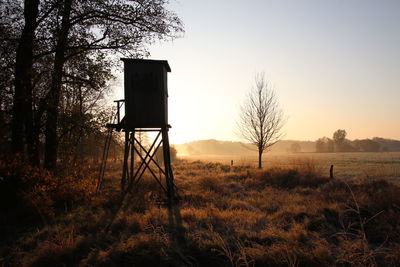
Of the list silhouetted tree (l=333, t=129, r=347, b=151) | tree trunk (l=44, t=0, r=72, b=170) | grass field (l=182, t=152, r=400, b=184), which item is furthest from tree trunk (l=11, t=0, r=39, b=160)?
silhouetted tree (l=333, t=129, r=347, b=151)

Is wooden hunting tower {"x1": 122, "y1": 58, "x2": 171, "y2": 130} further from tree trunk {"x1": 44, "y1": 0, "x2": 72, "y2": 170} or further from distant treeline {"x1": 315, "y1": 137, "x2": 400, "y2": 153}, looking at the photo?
distant treeline {"x1": 315, "y1": 137, "x2": 400, "y2": 153}

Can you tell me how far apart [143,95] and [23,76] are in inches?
156

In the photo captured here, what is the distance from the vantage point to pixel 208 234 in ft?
18.0

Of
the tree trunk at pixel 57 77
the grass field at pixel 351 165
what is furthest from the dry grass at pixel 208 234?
the grass field at pixel 351 165

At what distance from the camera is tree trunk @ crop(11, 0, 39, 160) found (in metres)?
8.06

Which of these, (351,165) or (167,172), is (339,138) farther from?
(167,172)

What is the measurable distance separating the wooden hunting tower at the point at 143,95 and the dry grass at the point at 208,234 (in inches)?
113

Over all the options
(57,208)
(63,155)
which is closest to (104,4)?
(63,155)

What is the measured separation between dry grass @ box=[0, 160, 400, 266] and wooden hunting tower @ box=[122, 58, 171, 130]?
2.87m

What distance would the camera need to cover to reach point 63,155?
10711 millimetres

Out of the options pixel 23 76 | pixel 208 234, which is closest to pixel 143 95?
pixel 23 76

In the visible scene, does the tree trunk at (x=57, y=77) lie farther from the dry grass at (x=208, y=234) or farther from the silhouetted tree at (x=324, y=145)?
the silhouetted tree at (x=324, y=145)

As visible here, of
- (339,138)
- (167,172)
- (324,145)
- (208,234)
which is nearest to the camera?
(208,234)

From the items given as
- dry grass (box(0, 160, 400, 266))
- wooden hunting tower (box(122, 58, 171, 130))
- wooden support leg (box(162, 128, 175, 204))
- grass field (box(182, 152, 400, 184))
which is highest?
wooden hunting tower (box(122, 58, 171, 130))
